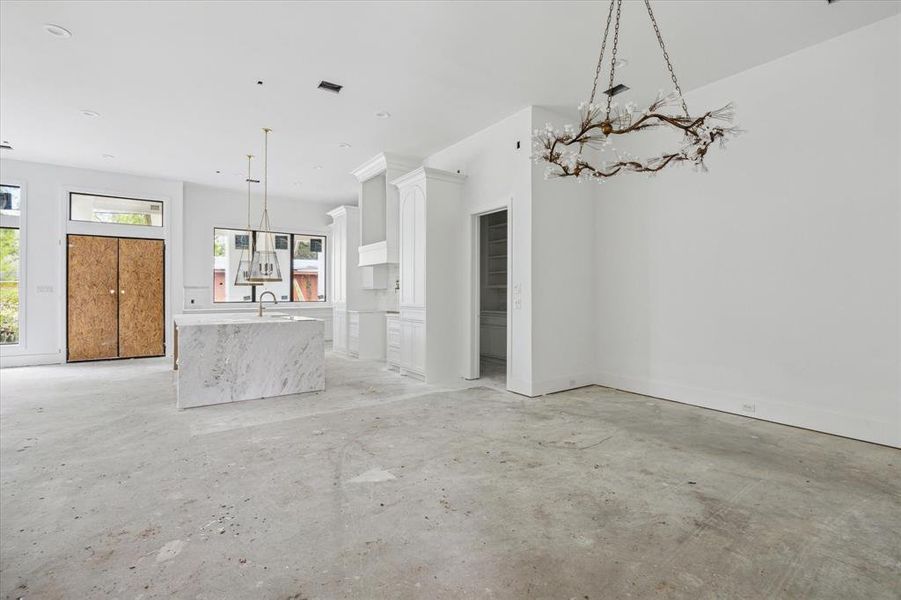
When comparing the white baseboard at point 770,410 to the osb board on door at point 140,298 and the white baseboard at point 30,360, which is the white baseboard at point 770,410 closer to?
the osb board on door at point 140,298

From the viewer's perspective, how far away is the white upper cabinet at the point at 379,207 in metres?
6.65

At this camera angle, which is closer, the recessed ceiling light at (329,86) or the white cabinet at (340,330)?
the recessed ceiling light at (329,86)

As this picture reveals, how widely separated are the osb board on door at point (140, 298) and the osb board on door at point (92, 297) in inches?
4.4

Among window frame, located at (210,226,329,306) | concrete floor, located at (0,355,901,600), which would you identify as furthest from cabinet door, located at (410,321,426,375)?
window frame, located at (210,226,329,306)

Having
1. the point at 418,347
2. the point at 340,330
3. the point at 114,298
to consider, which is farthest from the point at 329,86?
the point at 114,298

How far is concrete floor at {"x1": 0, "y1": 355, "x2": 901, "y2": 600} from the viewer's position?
1.80 meters

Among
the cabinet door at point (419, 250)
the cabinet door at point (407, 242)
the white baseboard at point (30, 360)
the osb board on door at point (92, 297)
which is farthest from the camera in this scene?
the osb board on door at point (92, 297)

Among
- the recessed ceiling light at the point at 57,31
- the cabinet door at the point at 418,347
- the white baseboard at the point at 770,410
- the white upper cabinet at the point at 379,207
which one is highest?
the recessed ceiling light at the point at 57,31

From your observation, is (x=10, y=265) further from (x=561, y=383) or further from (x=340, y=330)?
(x=561, y=383)

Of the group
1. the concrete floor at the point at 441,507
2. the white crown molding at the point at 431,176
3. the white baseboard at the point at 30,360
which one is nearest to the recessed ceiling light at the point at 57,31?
the concrete floor at the point at 441,507

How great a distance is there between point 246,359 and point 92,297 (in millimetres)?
4794

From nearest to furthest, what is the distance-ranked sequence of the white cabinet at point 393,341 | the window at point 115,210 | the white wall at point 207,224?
1. the white cabinet at point 393,341
2. the window at point 115,210
3. the white wall at point 207,224

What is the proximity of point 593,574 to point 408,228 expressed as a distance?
481 centimetres

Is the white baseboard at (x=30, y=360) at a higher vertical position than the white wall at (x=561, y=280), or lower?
lower
